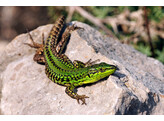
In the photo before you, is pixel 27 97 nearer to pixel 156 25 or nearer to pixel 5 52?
pixel 5 52

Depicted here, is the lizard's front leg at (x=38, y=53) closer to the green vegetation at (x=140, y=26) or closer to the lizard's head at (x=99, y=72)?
the lizard's head at (x=99, y=72)

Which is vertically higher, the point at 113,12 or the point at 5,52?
the point at 113,12

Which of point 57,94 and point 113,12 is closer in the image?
point 57,94

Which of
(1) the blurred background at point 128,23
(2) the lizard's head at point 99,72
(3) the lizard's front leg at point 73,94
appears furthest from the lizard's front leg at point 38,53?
(2) the lizard's head at point 99,72

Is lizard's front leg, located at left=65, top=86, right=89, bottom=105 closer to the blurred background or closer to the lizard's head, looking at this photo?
the lizard's head

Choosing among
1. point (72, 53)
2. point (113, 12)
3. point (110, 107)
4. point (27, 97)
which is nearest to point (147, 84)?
point (110, 107)

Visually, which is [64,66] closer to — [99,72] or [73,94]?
[73,94]
